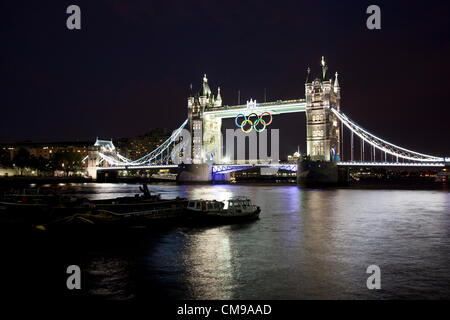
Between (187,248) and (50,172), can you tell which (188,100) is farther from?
(187,248)

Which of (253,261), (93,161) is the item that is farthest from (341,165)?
(93,161)

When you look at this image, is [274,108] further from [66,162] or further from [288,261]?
[66,162]

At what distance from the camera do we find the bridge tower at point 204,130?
288 ft

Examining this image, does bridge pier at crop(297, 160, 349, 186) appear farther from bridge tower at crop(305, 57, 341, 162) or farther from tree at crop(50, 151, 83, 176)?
tree at crop(50, 151, 83, 176)

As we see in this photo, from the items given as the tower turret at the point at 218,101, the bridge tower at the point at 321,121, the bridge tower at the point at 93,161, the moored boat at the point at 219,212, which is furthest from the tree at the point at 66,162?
the moored boat at the point at 219,212

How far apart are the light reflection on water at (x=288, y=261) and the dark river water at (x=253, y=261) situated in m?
0.03

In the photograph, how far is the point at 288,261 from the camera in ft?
46.7

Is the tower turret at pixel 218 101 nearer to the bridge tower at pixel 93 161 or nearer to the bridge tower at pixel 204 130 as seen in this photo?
the bridge tower at pixel 204 130

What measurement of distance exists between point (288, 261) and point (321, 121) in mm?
58148

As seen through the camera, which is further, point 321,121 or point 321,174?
point 321,121

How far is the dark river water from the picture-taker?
1073 cm

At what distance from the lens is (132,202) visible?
23.1 metres

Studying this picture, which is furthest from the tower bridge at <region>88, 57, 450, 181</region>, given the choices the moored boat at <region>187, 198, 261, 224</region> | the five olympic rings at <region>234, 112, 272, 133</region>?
the moored boat at <region>187, 198, 261, 224</region>
